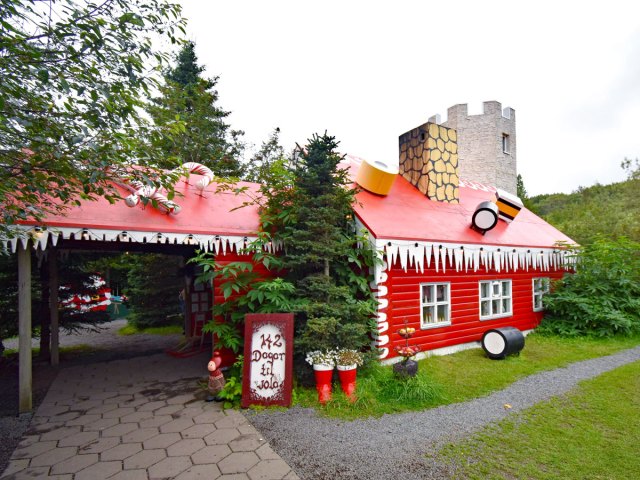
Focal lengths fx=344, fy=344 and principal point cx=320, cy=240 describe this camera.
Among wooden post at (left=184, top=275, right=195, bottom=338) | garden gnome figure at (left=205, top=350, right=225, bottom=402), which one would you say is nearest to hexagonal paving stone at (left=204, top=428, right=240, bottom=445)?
garden gnome figure at (left=205, top=350, right=225, bottom=402)

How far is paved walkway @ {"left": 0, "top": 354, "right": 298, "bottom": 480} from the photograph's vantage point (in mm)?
3664

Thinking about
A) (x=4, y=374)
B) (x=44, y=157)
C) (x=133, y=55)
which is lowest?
(x=4, y=374)

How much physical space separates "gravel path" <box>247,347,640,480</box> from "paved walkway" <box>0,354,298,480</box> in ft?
0.86

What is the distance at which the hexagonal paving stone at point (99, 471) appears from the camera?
11.8 ft

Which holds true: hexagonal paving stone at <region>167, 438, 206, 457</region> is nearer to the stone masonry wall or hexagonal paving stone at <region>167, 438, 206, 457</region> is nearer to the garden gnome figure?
the garden gnome figure

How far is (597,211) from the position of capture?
78.0 ft

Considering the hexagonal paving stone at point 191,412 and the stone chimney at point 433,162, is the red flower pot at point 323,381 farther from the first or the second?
the stone chimney at point 433,162

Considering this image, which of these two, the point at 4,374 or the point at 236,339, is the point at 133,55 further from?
the point at 4,374

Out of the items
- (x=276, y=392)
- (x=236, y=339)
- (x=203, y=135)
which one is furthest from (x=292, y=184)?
(x=203, y=135)

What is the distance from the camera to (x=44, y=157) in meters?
3.43

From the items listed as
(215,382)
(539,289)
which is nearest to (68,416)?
(215,382)

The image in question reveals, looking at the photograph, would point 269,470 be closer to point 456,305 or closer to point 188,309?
point 456,305

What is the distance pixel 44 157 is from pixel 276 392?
4.21 meters

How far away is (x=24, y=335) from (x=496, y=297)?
10.3m
